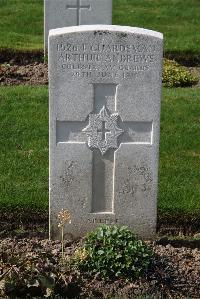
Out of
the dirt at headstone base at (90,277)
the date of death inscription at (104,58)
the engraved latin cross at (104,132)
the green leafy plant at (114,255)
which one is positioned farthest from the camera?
the engraved latin cross at (104,132)

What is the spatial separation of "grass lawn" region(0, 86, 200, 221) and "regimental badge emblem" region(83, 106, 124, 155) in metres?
1.08

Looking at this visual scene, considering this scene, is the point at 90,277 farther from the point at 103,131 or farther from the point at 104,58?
the point at 104,58

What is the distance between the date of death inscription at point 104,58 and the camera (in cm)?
531

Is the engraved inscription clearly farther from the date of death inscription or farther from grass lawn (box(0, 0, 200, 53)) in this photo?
grass lawn (box(0, 0, 200, 53))

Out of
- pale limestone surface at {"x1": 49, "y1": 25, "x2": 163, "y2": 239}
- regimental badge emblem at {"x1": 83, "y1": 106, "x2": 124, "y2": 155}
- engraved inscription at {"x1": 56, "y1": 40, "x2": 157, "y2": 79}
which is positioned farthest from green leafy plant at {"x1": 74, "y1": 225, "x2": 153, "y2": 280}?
engraved inscription at {"x1": 56, "y1": 40, "x2": 157, "y2": 79}

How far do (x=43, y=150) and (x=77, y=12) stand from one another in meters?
4.72

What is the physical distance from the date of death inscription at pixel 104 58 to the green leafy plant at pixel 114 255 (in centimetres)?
114

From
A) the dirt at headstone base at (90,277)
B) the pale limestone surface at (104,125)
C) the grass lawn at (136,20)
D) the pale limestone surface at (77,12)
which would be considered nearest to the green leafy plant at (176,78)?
the pale limestone surface at (77,12)

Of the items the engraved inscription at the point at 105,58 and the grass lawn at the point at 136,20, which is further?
the grass lawn at the point at 136,20

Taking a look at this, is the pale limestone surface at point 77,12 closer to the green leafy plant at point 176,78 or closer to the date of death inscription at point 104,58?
the green leafy plant at point 176,78

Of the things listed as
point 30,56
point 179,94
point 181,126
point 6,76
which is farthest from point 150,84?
point 30,56

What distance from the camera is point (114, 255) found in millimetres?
4957

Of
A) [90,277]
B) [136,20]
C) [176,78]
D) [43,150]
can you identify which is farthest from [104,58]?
[136,20]

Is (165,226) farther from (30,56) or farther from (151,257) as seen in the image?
(30,56)
